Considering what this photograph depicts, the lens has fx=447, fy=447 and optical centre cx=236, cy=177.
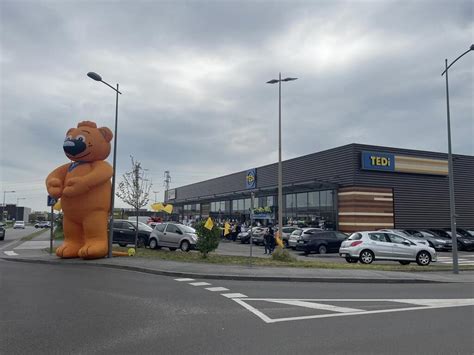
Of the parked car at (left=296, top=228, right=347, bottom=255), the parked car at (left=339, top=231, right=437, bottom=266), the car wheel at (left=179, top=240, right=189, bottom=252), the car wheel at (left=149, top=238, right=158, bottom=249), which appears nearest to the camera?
the parked car at (left=339, top=231, right=437, bottom=266)

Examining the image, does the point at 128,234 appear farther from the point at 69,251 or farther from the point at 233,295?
the point at 233,295

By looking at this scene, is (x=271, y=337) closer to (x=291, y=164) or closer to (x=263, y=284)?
(x=263, y=284)

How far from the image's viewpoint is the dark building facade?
34.4 m

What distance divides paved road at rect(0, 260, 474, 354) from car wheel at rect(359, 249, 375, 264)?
7.20m

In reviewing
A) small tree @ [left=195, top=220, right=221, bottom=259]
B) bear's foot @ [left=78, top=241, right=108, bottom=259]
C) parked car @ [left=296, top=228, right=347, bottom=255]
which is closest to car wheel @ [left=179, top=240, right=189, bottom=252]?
small tree @ [left=195, top=220, right=221, bottom=259]

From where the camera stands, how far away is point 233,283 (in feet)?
39.5

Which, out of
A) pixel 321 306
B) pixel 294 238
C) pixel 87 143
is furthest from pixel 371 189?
pixel 321 306

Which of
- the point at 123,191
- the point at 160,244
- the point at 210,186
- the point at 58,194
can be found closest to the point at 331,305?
the point at 58,194

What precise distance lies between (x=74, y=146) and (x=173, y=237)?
8.28m

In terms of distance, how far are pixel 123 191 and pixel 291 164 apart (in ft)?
59.6

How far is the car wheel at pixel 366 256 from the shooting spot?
19.1m

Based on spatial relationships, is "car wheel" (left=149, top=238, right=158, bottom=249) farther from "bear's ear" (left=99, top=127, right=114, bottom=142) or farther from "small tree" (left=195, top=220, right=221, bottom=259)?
"bear's ear" (left=99, top=127, right=114, bottom=142)

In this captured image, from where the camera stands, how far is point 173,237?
2322 cm

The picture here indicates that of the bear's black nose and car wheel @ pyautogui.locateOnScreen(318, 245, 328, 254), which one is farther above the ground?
the bear's black nose
